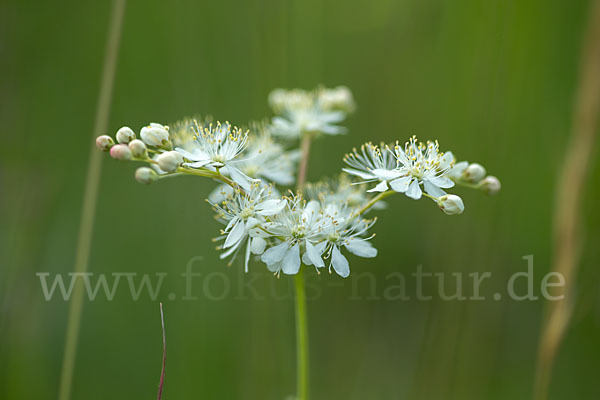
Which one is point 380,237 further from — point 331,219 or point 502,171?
point 331,219

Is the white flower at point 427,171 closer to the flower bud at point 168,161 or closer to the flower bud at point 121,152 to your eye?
the flower bud at point 168,161

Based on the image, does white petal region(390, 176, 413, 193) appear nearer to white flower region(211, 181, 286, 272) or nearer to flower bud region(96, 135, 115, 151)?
white flower region(211, 181, 286, 272)

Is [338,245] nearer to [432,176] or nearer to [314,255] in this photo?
[314,255]

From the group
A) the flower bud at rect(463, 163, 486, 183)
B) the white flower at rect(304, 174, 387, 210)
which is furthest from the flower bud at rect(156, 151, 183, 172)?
the flower bud at rect(463, 163, 486, 183)

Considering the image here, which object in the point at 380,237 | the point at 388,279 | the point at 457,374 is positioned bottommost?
the point at 457,374

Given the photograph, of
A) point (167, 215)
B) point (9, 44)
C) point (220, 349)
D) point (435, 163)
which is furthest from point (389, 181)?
point (9, 44)

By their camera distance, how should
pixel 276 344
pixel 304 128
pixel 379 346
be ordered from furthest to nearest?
pixel 379 346 → pixel 276 344 → pixel 304 128
